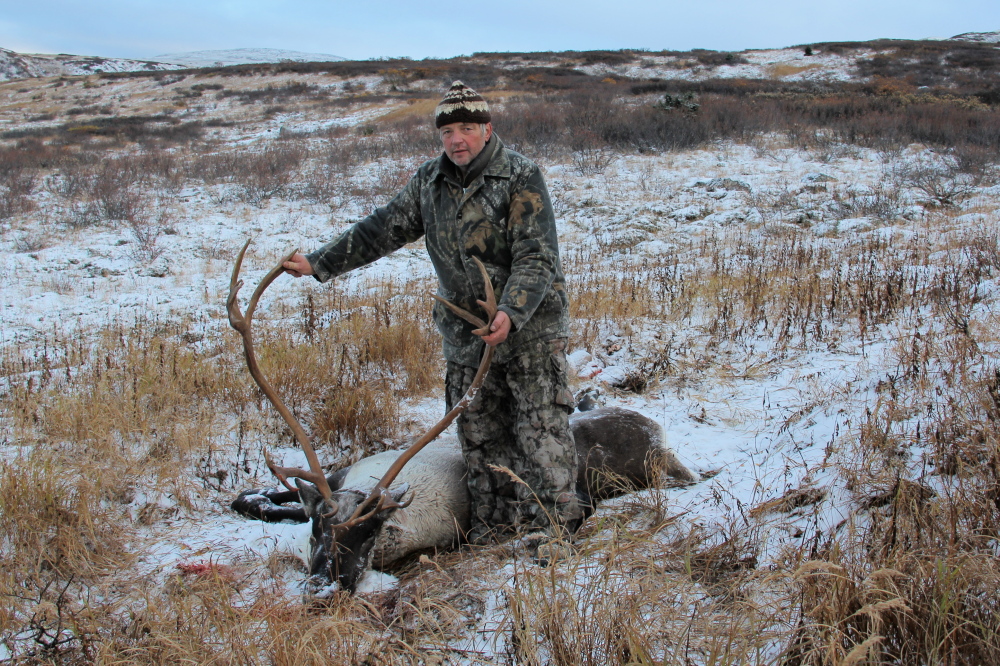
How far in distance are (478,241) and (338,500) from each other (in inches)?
50.7

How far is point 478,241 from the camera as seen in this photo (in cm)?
292

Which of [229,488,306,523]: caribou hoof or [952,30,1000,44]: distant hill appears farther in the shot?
[952,30,1000,44]: distant hill

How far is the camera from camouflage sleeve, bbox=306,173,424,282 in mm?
3047

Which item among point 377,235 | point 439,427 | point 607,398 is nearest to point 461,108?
point 377,235

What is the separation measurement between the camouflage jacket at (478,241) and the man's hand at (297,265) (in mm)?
66

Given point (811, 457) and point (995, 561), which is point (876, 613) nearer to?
point (995, 561)

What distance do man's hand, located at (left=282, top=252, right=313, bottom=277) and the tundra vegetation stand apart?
1.30m

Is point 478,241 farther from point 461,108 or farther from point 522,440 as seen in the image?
point 522,440

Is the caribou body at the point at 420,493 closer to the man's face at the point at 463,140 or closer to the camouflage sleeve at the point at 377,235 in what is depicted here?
the camouflage sleeve at the point at 377,235

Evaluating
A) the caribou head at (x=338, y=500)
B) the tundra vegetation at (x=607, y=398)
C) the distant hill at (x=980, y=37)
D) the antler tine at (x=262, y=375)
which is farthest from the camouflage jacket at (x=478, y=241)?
the distant hill at (x=980, y=37)

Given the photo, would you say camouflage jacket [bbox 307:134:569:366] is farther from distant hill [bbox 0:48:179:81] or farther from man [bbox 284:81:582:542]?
distant hill [bbox 0:48:179:81]

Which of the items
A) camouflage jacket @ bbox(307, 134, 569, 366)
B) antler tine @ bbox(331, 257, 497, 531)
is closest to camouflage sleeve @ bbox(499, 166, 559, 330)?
camouflage jacket @ bbox(307, 134, 569, 366)

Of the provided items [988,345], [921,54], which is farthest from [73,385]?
[921,54]

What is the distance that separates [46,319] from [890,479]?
26.5 ft
